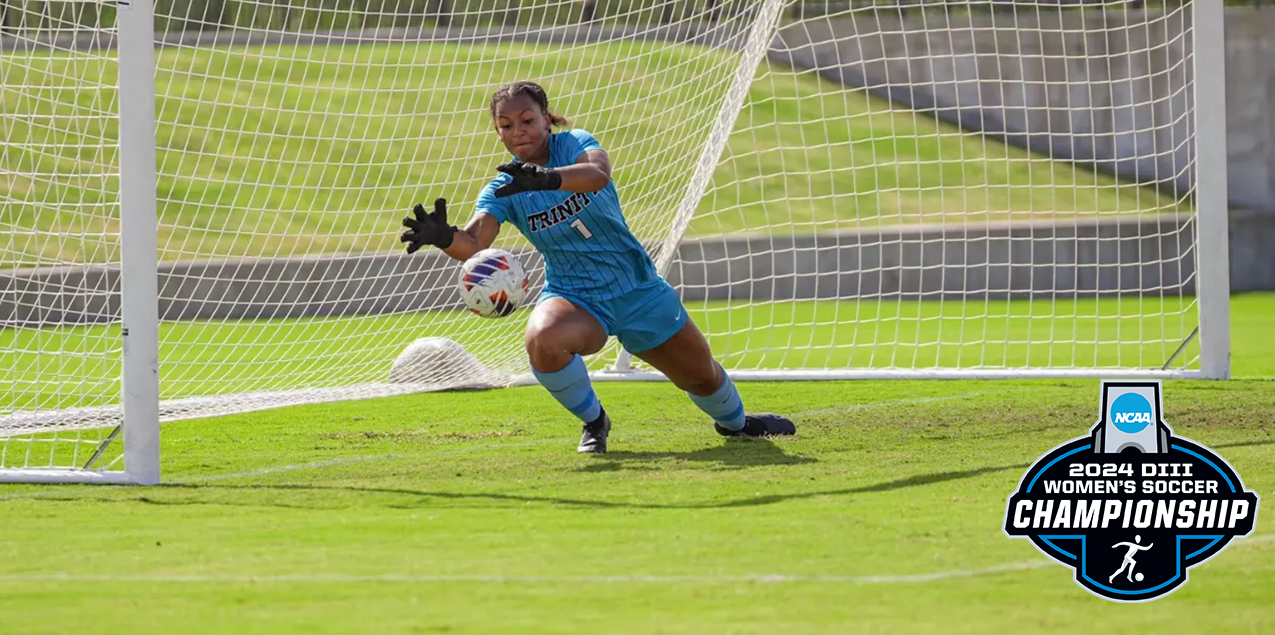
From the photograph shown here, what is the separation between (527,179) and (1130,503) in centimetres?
277

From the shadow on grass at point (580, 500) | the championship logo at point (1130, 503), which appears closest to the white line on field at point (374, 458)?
the shadow on grass at point (580, 500)

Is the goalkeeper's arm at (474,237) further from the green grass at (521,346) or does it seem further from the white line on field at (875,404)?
the green grass at (521,346)

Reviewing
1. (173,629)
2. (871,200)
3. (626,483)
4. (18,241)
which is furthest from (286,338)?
(871,200)

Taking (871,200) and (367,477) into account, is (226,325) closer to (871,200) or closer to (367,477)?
(367,477)

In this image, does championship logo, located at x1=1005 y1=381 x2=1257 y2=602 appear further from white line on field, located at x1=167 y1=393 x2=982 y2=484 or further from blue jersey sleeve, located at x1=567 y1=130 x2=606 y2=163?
white line on field, located at x1=167 y1=393 x2=982 y2=484

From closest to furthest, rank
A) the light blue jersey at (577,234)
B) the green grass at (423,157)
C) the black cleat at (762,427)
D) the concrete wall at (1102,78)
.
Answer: the light blue jersey at (577,234) → the black cleat at (762,427) → the green grass at (423,157) → the concrete wall at (1102,78)

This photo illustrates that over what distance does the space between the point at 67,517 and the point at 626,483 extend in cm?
208

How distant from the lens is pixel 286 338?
13.3 metres

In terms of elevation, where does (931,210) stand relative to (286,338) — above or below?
above

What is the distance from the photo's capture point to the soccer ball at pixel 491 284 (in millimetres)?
7035

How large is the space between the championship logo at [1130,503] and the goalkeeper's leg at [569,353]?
10.0 ft

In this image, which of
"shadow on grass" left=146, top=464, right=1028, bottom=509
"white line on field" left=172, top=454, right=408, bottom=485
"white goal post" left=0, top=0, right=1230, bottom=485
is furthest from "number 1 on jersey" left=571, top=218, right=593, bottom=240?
"white goal post" left=0, top=0, right=1230, bottom=485

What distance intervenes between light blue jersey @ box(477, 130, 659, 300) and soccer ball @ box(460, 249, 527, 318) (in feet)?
1.40

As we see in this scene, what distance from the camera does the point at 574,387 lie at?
297 inches
